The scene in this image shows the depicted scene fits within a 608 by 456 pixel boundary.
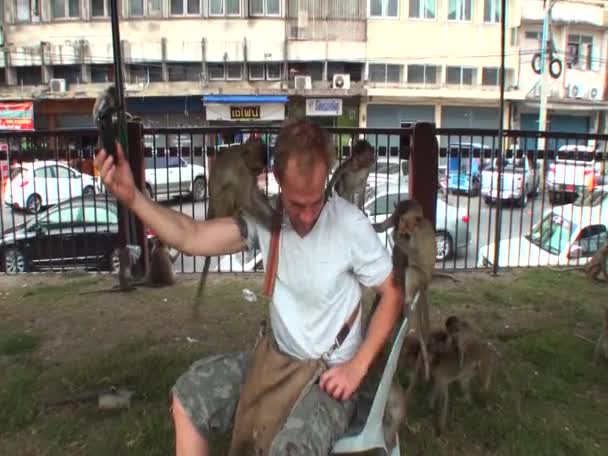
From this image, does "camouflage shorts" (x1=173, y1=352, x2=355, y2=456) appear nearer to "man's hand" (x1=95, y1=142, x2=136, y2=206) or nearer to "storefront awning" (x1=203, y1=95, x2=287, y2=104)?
"man's hand" (x1=95, y1=142, x2=136, y2=206)

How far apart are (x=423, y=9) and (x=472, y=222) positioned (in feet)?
59.6

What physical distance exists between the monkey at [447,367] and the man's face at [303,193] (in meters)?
1.27

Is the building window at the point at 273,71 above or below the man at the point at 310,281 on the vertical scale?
above

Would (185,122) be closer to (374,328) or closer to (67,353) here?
(67,353)

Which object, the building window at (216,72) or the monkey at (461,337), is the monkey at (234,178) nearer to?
the monkey at (461,337)

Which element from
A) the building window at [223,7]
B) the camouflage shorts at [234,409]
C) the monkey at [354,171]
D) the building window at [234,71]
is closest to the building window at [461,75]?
the building window at [234,71]

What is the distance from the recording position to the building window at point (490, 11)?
2912cm

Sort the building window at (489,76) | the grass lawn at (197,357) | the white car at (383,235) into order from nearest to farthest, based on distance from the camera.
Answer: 1. the grass lawn at (197,357)
2. the white car at (383,235)
3. the building window at (489,76)

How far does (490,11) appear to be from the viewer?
1156 inches

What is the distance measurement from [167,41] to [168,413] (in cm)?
2602

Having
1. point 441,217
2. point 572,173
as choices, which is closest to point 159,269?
point 441,217

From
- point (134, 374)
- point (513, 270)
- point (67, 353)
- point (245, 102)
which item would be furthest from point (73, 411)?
point (245, 102)

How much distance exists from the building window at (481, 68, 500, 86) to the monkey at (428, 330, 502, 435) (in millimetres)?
28852

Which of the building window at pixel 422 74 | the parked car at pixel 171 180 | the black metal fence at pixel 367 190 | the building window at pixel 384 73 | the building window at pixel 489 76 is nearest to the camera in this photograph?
the black metal fence at pixel 367 190
